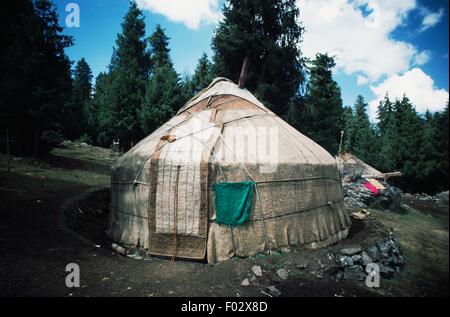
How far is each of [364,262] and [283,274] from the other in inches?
80.5

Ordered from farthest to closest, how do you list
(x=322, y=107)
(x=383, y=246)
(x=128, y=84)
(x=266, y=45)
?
(x=128, y=84), (x=322, y=107), (x=266, y=45), (x=383, y=246)

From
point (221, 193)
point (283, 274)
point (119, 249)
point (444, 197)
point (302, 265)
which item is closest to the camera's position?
point (444, 197)

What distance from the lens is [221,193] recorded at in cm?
605

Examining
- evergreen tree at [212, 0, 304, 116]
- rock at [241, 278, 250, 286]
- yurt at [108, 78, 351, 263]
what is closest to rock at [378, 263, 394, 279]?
yurt at [108, 78, 351, 263]

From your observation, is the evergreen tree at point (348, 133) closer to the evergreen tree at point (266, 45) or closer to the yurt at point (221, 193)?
the evergreen tree at point (266, 45)

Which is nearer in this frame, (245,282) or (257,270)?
(245,282)

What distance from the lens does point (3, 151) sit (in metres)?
14.5

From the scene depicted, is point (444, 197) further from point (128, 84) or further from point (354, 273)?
Result: point (128, 84)

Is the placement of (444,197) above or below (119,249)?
above

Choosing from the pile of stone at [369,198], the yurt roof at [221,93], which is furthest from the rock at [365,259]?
the pile of stone at [369,198]

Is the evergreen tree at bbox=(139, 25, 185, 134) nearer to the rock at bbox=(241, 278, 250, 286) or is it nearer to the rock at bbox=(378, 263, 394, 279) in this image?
the rock at bbox=(241, 278, 250, 286)

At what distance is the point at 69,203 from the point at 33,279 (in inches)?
194

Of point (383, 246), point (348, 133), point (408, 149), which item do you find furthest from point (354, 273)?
point (348, 133)

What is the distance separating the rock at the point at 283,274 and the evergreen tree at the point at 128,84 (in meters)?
19.6
